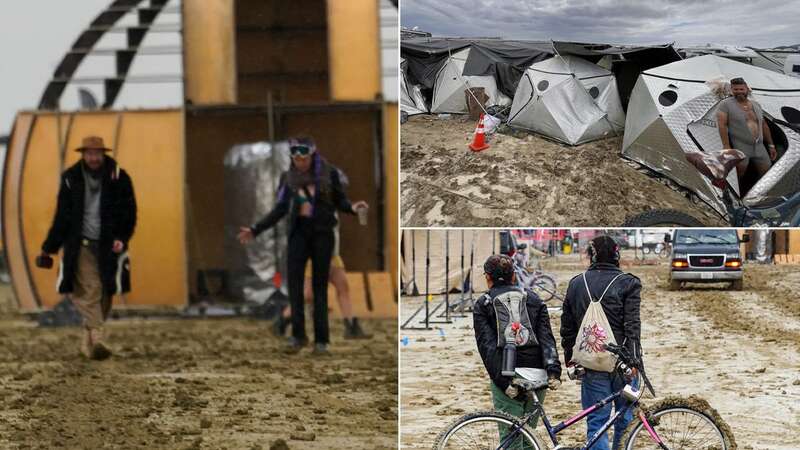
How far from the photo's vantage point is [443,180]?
5551 millimetres

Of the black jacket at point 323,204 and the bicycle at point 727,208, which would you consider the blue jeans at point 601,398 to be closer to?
the bicycle at point 727,208

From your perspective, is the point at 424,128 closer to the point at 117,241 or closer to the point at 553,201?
the point at 553,201

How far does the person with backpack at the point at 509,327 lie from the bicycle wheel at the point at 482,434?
0.10 metres

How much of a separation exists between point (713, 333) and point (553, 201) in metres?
0.83

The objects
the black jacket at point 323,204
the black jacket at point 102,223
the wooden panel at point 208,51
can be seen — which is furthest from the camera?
the wooden panel at point 208,51

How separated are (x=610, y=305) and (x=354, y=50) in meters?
10.9

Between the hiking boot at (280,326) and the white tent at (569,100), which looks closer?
the white tent at (569,100)

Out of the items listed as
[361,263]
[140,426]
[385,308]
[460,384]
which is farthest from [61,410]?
[361,263]

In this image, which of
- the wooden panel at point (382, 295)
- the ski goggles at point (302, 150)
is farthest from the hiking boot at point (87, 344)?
the wooden panel at point (382, 295)

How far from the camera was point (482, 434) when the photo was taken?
5566 mm

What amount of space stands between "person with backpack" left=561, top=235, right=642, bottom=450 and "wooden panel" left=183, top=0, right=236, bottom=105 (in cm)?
1127

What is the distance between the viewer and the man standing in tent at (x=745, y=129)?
543cm

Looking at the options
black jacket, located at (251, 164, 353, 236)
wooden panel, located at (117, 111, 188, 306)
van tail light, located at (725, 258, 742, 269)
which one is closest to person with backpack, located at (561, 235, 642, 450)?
van tail light, located at (725, 258, 742, 269)

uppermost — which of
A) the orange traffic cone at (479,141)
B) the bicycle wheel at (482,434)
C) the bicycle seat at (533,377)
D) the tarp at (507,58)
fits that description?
the tarp at (507,58)
